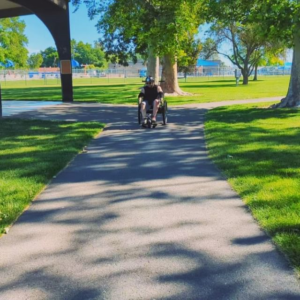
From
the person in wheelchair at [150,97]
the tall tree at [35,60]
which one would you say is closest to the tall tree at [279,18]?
the person in wheelchair at [150,97]

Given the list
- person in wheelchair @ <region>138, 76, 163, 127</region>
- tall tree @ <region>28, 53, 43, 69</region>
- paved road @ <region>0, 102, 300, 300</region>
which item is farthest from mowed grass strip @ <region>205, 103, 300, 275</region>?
tall tree @ <region>28, 53, 43, 69</region>

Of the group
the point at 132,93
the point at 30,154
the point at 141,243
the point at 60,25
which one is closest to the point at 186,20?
the point at 60,25

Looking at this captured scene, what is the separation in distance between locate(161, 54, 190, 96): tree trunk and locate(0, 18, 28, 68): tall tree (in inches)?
1862

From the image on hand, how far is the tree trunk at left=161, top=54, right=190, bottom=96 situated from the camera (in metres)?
→ 26.7

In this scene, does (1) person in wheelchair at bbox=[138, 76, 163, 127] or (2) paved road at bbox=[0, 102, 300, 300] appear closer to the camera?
(2) paved road at bbox=[0, 102, 300, 300]

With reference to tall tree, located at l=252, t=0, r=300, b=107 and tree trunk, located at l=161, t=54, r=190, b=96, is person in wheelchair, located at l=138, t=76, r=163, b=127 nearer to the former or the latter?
tall tree, located at l=252, t=0, r=300, b=107

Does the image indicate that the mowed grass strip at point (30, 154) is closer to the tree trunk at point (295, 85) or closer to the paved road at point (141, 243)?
the paved road at point (141, 243)

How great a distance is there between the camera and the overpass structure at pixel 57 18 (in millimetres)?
19156

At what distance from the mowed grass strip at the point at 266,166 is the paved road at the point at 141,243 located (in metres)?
0.16

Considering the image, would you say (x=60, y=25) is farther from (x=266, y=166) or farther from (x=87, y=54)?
(x=87, y=54)

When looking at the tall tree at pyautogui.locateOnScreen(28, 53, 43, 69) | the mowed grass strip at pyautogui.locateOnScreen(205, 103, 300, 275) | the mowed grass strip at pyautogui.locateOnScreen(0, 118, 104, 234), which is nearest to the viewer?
the mowed grass strip at pyautogui.locateOnScreen(205, 103, 300, 275)

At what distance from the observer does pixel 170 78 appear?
27.0 metres

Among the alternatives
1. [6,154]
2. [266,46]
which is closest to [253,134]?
[6,154]

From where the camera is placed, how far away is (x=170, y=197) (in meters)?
5.10
